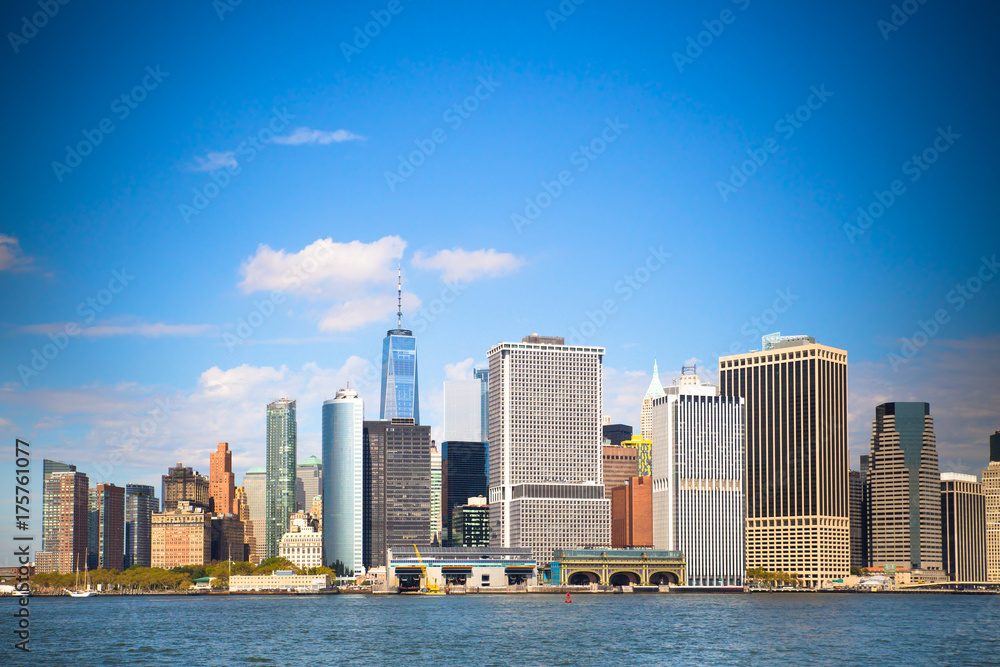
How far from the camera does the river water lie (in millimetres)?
101375

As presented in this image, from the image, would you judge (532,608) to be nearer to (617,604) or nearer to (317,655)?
(617,604)

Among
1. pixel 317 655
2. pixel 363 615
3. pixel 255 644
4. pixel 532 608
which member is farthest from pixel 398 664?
pixel 532 608

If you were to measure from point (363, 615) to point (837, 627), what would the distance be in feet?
199

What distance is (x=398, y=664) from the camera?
97.8 meters

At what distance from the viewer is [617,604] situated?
197 metres

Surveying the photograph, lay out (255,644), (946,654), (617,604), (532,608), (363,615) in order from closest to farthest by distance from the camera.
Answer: (946,654) < (255,644) < (363,615) < (532,608) < (617,604)

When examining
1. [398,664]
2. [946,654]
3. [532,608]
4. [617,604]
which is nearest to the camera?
[398,664]

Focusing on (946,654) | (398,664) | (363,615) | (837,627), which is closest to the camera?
(398,664)

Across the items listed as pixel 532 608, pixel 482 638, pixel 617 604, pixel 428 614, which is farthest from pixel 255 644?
pixel 617 604

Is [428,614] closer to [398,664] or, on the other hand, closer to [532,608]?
[532,608]

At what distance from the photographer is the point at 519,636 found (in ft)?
403

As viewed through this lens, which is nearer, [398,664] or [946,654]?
[398,664]

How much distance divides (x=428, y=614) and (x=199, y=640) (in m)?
51.1

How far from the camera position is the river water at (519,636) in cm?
10138
